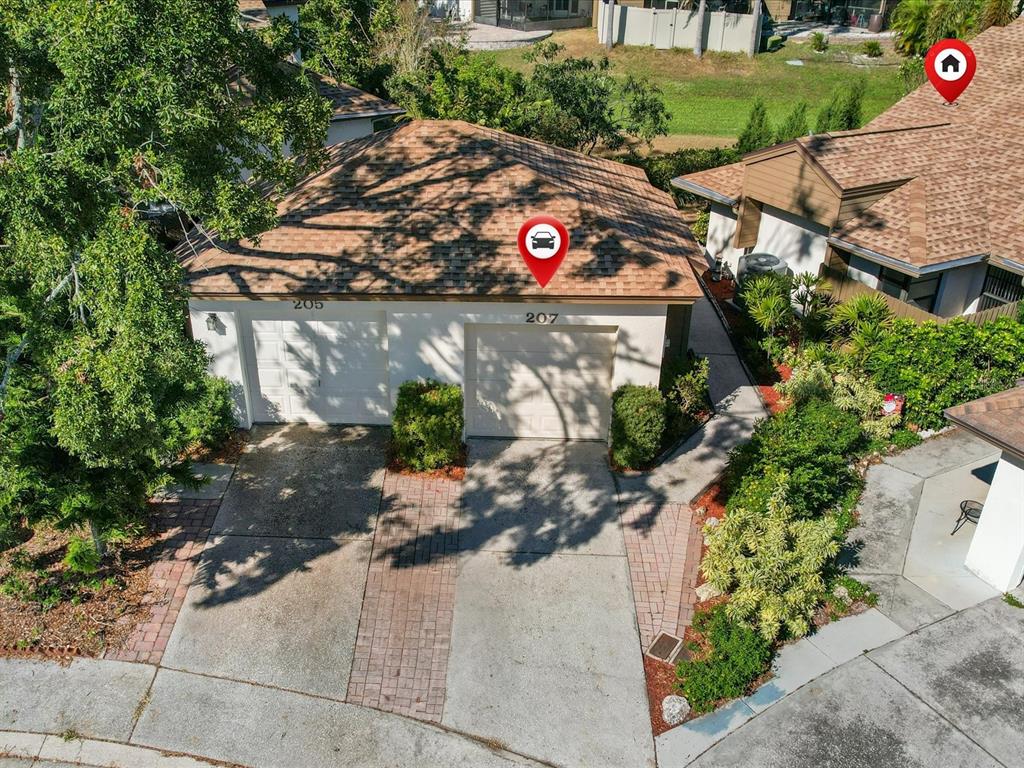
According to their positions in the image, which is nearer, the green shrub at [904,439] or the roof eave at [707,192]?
the green shrub at [904,439]

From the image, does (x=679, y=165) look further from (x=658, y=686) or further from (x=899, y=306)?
(x=658, y=686)

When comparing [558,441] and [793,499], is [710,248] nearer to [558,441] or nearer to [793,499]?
[558,441]

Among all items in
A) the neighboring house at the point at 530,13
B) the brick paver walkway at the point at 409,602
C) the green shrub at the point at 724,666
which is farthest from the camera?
the neighboring house at the point at 530,13

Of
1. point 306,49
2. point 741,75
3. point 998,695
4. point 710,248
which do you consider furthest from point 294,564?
point 741,75

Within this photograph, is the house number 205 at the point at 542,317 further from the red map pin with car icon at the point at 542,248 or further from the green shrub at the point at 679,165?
the green shrub at the point at 679,165

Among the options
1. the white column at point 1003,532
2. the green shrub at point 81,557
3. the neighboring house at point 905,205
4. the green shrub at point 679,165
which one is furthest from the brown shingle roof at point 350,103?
the white column at point 1003,532

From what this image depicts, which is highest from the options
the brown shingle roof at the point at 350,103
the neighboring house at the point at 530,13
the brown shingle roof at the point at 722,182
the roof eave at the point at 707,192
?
the neighboring house at the point at 530,13

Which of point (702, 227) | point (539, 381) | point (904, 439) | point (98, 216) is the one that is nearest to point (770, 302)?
point (904, 439)
